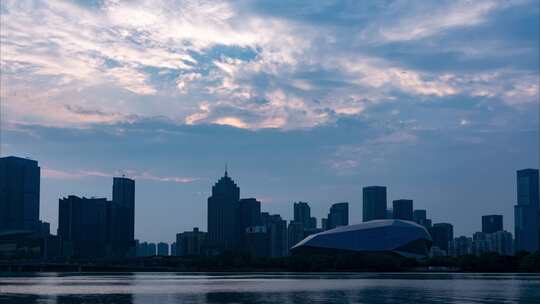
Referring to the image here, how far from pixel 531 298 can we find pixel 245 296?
25.9m

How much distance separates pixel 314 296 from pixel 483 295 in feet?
52.1

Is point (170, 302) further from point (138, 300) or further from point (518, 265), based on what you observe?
point (518, 265)

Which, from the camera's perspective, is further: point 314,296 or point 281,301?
point 314,296

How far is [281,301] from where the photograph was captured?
69.9 m

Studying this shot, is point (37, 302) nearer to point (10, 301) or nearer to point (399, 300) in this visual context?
point (10, 301)

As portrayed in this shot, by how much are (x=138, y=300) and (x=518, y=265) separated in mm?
129139

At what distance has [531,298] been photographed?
7412 cm

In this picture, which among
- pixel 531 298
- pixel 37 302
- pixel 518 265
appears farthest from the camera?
pixel 518 265

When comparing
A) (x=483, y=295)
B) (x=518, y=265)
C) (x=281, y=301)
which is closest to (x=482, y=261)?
(x=518, y=265)

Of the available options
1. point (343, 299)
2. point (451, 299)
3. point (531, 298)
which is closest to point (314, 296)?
point (343, 299)

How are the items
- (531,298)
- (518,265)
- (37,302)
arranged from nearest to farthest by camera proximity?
(37,302) < (531,298) < (518,265)

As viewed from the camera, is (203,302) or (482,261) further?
(482,261)

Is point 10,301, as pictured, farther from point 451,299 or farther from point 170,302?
point 451,299

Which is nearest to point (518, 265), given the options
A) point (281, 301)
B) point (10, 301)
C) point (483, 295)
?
point (483, 295)
